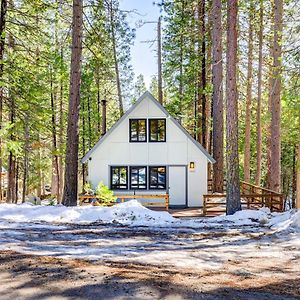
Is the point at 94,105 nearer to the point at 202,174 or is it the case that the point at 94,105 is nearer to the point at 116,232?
the point at 202,174

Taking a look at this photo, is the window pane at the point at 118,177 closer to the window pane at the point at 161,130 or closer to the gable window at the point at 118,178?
the gable window at the point at 118,178

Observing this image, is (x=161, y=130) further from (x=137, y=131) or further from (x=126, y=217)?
(x=126, y=217)

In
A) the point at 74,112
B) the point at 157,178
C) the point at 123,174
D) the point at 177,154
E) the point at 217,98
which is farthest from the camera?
the point at 123,174

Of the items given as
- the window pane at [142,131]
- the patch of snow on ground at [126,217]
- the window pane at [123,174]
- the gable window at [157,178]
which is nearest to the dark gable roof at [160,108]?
the window pane at [142,131]

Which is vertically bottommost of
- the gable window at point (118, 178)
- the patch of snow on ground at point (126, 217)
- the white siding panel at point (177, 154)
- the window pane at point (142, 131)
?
the patch of snow on ground at point (126, 217)

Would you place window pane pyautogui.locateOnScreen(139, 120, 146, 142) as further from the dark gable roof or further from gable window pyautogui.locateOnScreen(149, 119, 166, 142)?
the dark gable roof

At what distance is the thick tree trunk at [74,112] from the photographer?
530 inches

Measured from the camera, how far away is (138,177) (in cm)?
1925

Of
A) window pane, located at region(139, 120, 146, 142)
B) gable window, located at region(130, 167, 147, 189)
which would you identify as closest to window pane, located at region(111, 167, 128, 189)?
gable window, located at region(130, 167, 147, 189)

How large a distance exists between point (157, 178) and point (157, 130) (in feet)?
8.12

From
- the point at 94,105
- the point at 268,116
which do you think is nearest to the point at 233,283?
the point at 268,116

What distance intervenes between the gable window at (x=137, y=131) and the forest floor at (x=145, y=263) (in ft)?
28.7

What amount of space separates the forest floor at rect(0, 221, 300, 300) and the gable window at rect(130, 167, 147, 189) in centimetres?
813

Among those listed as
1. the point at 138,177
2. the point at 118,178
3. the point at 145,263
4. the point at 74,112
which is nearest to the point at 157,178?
the point at 138,177
